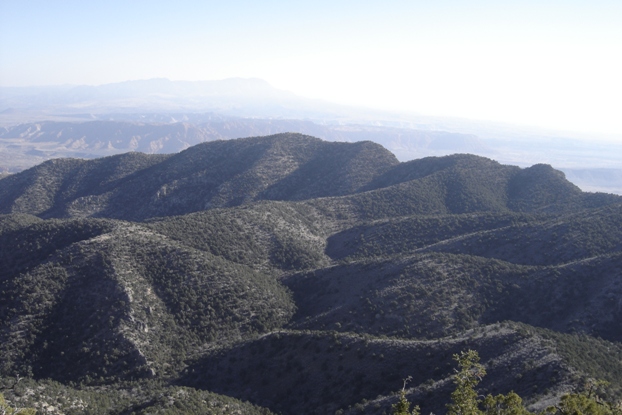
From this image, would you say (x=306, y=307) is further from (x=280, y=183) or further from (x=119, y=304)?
(x=280, y=183)

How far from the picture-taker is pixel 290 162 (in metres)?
106

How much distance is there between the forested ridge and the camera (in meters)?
32.1

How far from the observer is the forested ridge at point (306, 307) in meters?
32.1

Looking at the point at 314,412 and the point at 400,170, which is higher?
the point at 400,170

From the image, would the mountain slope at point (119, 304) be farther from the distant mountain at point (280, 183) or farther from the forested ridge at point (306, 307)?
the distant mountain at point (280, 183)

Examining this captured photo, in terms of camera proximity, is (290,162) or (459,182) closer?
(459,182)

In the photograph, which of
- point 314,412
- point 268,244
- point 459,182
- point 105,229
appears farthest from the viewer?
point 459,182

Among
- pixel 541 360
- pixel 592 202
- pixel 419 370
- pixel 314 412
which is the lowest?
pixel 314 412

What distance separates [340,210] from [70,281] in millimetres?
44616

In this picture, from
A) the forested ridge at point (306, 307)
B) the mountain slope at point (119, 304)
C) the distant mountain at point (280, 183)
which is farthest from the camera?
the distant mountain at point (280, 183)

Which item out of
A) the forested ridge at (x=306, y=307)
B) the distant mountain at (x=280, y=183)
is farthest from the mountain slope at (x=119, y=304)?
the distant mountain at (x=280, y=183)

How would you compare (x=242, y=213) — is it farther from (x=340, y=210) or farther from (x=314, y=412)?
(x=314, y=412)

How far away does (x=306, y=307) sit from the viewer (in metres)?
49.8

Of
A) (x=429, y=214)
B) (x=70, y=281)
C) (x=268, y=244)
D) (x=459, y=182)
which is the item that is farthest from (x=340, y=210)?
(x=70, y=281)
